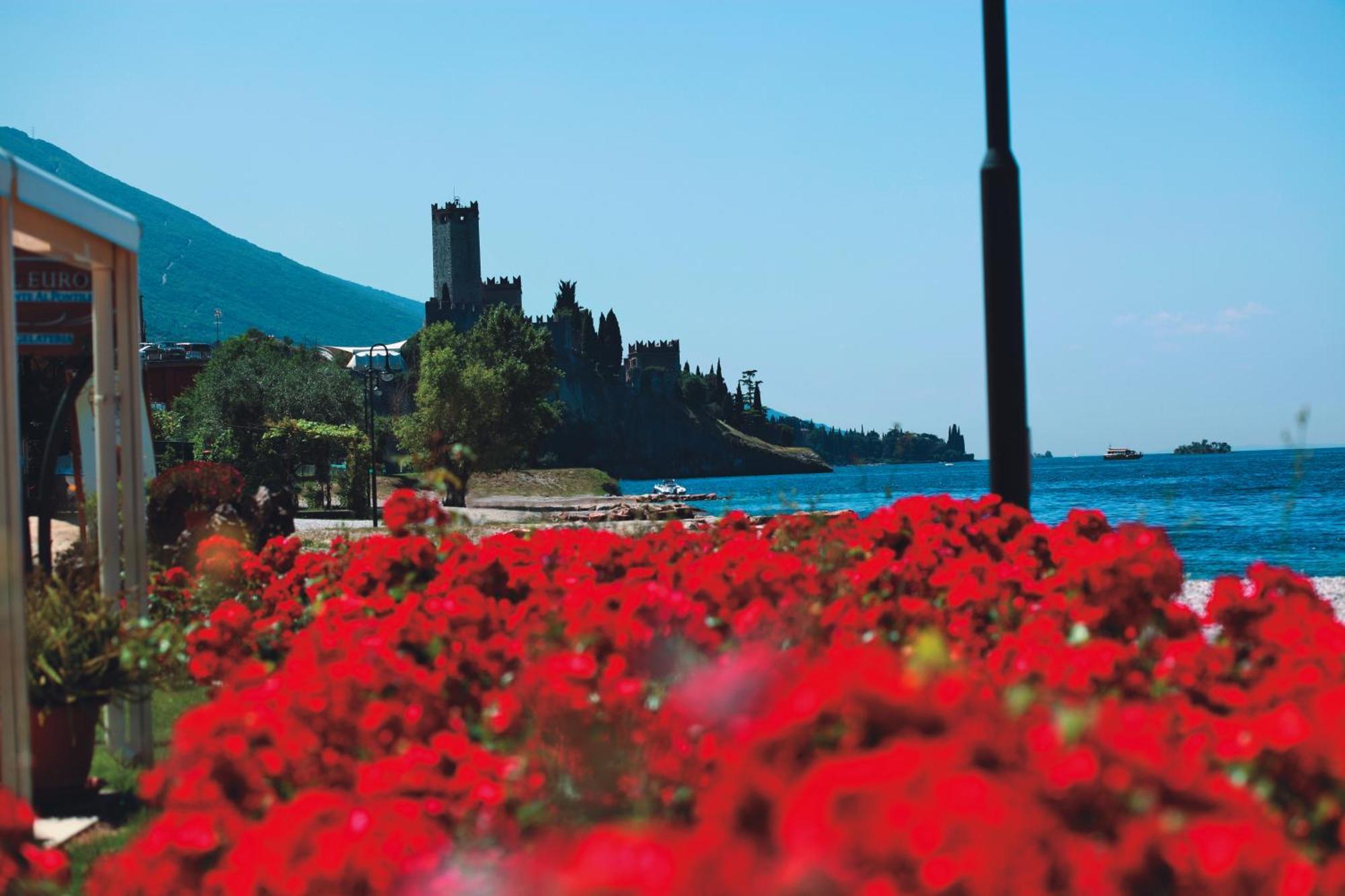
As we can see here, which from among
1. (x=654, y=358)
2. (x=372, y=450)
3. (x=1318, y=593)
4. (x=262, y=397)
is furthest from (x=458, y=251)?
(x=1318, y=593)

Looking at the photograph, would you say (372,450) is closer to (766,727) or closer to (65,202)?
(65,202)

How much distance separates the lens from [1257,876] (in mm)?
1573

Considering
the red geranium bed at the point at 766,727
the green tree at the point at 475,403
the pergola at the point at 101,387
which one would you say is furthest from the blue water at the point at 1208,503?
the green tree at the point at 475,403

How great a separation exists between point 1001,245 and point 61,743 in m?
4.15

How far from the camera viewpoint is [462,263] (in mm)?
133875

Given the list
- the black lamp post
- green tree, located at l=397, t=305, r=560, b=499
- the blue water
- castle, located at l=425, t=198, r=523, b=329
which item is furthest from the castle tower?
the black lamp post

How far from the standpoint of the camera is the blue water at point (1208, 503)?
762 cm

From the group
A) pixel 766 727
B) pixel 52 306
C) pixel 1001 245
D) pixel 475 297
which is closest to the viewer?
pixel 766 727

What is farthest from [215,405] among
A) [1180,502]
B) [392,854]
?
[392,854]

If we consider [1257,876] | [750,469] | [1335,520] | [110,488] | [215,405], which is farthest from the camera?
[750,469]

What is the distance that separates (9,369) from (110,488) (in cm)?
189

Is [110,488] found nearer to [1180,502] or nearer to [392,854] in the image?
[392,854]

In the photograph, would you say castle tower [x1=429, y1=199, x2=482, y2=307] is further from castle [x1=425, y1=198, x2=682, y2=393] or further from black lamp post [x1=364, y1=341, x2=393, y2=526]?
black lamp post [x1=364, y1=341, x2=393, y2=526]

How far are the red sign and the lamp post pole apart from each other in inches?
171
